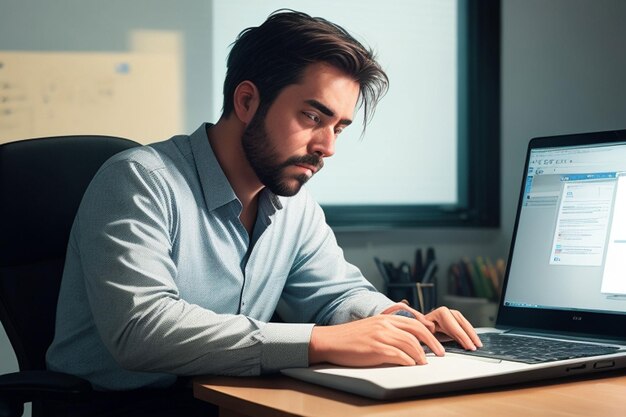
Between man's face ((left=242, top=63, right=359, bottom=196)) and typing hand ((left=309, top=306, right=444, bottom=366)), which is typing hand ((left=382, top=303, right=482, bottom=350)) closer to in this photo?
typing hand ((left=309, top=306, right=444, bottom=366))

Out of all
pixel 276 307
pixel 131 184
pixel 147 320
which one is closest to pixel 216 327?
pixel 147 320

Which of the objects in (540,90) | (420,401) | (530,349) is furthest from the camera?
(540,90)

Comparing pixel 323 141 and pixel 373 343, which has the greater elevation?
pixel 323 141

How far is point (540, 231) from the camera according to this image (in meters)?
1.38

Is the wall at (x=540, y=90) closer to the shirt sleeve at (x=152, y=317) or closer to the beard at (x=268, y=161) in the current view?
the beard at (x=268, y=161)

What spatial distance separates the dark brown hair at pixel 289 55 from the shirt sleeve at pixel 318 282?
0.28 m

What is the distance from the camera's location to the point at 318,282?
153cm

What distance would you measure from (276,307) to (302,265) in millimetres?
102

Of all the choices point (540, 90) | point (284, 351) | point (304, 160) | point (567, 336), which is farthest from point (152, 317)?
point (540, 90)

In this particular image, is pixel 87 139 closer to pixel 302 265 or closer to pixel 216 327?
Result: pixel 302 265

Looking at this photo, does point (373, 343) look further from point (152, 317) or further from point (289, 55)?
point (289, 55)

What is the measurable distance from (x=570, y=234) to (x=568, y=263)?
46 millimetres

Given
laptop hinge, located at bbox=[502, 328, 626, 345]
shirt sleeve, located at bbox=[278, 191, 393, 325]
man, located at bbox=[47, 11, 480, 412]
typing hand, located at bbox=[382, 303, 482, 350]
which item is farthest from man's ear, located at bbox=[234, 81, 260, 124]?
laptop hinge, located at bbox=[502, 328, 626, 345]

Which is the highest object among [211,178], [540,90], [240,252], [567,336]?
[540,90]
